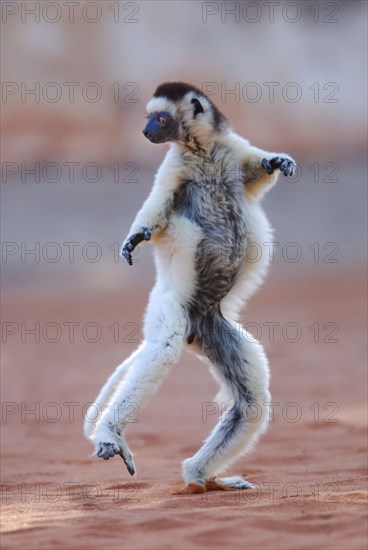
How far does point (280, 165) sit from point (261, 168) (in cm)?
14

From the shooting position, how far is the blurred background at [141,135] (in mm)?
25125

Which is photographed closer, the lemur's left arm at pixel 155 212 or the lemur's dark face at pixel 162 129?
the lemur's left arm at pixel 155 212

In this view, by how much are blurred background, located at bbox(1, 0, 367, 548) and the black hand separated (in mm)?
14616

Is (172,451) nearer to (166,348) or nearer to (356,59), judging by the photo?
(166,348)

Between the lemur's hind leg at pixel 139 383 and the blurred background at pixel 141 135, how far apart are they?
48.2 ft

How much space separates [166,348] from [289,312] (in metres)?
16.0

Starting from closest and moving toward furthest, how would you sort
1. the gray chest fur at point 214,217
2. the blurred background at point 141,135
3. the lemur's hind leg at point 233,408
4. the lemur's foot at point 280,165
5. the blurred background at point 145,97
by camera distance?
the lemur's hind leg at point 233,408 < the gray chest fur at point 214,217 < the lemur's foot at point 280,165 < the blurred background at point 141,135 < the blurred background at point 145,97

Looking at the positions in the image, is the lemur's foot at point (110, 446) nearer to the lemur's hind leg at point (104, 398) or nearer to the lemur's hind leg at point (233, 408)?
the lemur's hind leg at point (104, 398)

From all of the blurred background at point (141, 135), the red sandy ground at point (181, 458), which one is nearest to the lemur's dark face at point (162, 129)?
the red sandy ground at point (181, 458)

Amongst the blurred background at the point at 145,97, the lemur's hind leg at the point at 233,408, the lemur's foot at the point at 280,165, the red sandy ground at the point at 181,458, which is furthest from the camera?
the blurred background at the point at 145,97

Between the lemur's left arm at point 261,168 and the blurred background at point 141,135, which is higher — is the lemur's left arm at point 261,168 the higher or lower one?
the lower one

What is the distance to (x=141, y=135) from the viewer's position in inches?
1099

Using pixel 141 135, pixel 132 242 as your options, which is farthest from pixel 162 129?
pixel 141 135

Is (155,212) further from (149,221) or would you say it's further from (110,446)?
(110,446)
